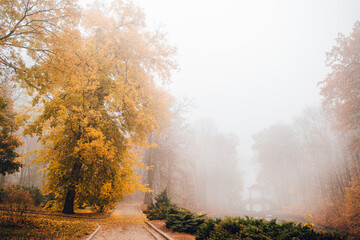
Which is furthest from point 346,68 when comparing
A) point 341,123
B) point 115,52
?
point 115,52

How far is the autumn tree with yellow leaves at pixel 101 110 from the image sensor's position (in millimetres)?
8328

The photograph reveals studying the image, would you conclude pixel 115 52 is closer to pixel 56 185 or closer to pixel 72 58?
pixel 72 58

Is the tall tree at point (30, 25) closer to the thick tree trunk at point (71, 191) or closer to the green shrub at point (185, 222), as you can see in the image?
the thick tree trunk at point (71, 191)

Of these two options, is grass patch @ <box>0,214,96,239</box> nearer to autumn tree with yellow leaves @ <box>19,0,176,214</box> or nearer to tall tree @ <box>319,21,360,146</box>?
autumn tree with yellow leaves @ <box>19,0,176,214</box>

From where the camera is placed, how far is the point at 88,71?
874cm

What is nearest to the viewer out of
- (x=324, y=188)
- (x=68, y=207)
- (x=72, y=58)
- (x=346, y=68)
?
(x=72, y=58)

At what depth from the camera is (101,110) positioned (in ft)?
30.1

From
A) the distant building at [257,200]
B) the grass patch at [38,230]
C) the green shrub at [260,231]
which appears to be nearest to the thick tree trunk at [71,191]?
the grass patch at [38,230]

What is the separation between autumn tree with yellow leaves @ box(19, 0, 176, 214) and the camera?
8.33 m

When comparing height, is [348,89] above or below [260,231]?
above

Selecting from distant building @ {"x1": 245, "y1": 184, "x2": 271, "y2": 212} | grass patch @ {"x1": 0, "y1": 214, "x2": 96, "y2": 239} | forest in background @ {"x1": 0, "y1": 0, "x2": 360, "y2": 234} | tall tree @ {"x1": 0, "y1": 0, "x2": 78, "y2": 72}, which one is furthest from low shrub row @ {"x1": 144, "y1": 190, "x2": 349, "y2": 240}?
distant building @ {"x1": 245, "y1": 184, "x2": 271, "y2": 212}

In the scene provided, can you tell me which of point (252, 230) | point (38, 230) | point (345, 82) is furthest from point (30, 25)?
point (345, 82)

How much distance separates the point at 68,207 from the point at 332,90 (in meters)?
18.4

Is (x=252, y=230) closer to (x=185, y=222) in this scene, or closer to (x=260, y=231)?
(x=260, y=231)
